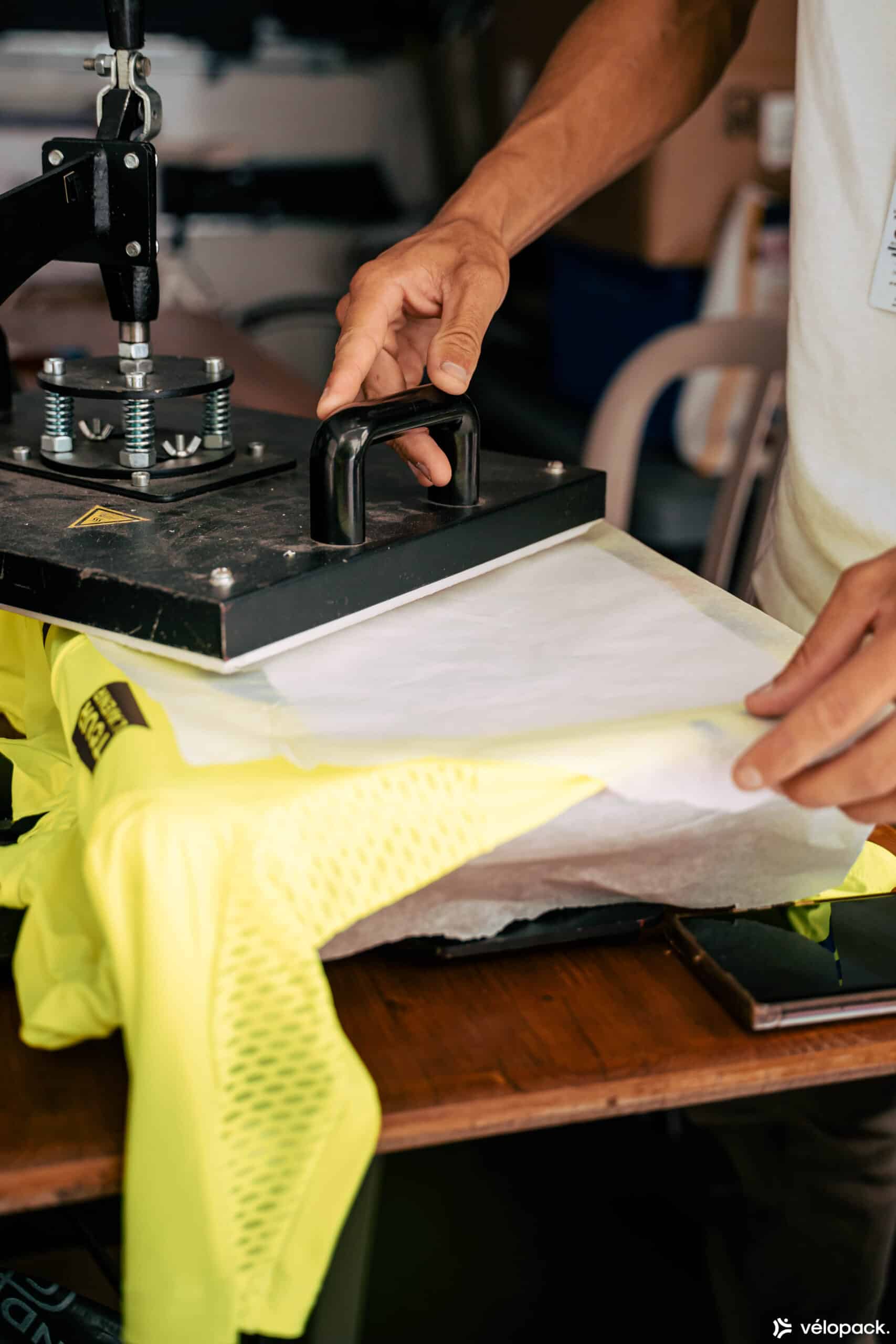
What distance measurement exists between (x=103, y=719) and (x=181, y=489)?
25 cm

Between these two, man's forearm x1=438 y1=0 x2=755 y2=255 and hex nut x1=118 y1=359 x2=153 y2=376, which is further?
man's forearm x1=438 y1=0 x2=755 y2=255

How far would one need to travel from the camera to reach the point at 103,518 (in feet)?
2.56

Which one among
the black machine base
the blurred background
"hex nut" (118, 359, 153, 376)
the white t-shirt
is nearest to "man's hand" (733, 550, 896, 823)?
the black machine base

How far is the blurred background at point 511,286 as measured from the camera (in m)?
1.33

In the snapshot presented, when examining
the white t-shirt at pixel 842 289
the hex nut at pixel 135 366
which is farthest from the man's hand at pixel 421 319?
the white t-shirt at pixel 842 289

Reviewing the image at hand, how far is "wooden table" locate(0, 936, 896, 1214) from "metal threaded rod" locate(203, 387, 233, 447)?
42 centimetres

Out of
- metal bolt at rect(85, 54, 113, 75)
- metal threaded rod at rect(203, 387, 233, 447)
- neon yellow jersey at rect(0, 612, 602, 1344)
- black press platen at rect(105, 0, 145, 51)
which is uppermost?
black press platen at rect(105, 0, 145, 51)

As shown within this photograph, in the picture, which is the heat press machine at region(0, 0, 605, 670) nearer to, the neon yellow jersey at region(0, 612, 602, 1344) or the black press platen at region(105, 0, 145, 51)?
the black press platen at region(105, 0, 145, 51)

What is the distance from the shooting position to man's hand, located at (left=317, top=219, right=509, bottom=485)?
82 centimetres

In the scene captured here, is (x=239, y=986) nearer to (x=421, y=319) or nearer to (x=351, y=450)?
(x=351, y=450)

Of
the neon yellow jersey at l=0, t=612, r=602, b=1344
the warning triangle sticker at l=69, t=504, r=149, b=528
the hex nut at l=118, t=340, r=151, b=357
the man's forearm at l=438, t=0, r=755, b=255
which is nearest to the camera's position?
the neon yellow jersey at l=0, t=612, r=602, b=1344

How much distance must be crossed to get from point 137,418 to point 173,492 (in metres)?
0.07

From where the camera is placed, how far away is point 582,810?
60 cm

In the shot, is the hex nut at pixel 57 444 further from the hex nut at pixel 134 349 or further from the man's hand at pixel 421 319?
the man's hand at pixel 421 319
